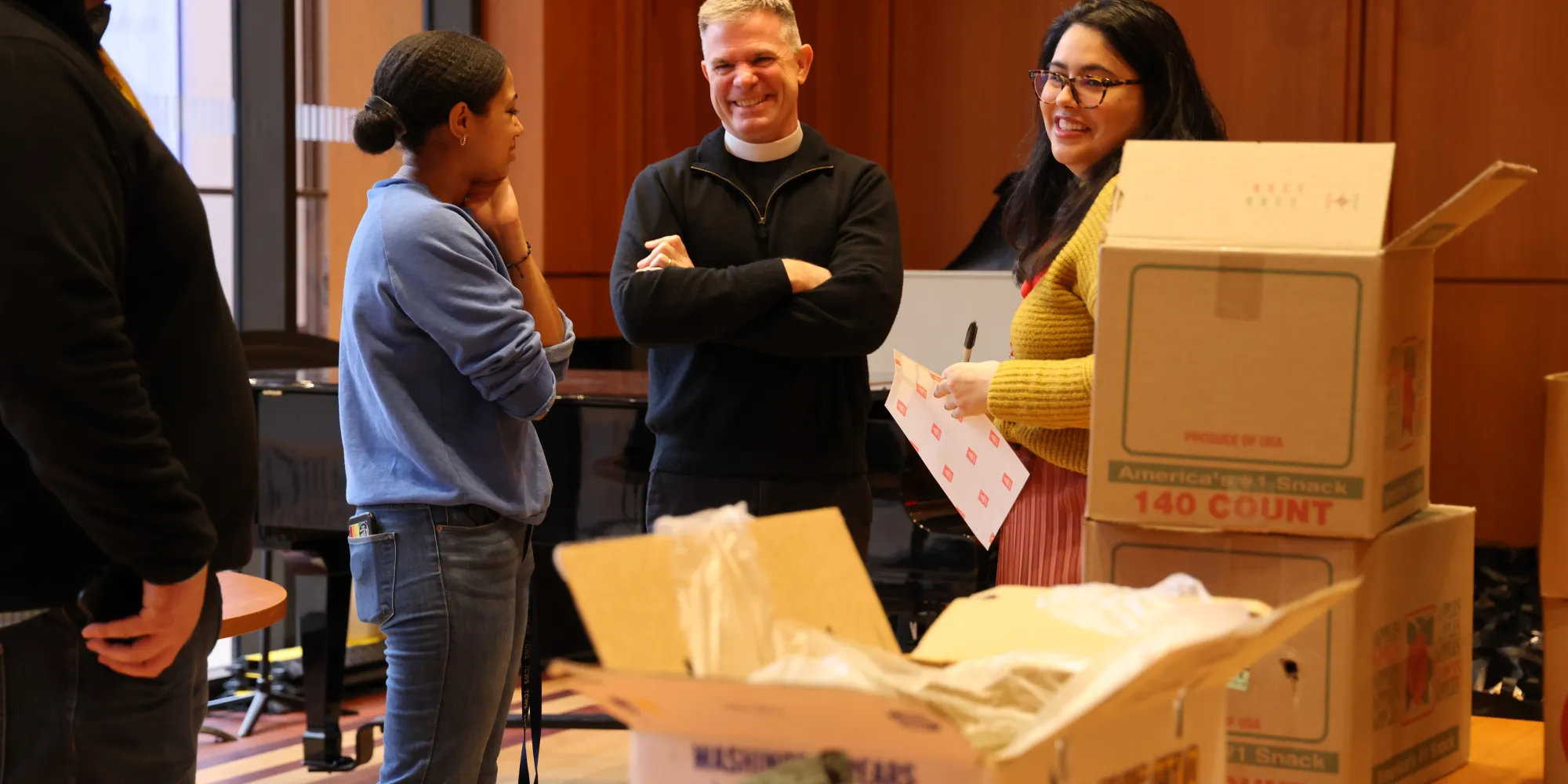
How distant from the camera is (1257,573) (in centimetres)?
123

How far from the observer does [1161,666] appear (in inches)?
33.4

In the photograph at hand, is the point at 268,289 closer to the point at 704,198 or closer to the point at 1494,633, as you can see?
the point at 704,198

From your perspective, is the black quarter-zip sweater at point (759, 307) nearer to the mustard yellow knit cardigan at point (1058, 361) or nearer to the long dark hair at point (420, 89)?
the long dark hair at point (420, 89)

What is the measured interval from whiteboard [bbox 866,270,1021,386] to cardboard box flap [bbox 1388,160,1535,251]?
3338mm

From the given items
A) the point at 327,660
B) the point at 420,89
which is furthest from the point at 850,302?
the point at 327,660

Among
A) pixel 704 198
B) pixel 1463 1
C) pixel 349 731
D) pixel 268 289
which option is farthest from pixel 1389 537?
pixel 1463 1

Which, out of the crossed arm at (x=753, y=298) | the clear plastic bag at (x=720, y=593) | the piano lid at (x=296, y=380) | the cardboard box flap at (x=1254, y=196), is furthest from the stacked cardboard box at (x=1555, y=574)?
the piano lid at (x=296, y=380)

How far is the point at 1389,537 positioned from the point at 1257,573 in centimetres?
13

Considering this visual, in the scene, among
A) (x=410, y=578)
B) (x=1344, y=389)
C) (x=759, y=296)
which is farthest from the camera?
(x=759, y=296)

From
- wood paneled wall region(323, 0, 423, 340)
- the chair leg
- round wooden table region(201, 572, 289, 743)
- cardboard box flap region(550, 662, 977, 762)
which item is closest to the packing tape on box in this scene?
cardboard box flap region(550, 662, 977, 762)

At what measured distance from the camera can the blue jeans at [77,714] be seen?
1275 millimetres

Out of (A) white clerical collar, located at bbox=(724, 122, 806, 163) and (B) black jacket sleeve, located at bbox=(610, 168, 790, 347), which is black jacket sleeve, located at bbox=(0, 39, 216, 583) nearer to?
(B) black jacket sleeve, located at bbox=(610, 168, 790, 347)

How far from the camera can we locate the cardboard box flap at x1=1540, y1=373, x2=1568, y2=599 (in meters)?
1.35

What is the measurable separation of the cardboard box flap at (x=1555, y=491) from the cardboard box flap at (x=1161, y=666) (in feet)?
1.74
